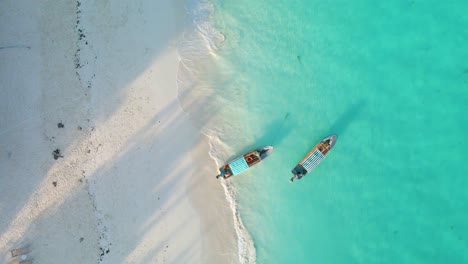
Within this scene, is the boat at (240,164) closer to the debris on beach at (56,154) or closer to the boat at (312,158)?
the boat at (312,158)

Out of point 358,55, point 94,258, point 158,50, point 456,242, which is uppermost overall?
point 158,50

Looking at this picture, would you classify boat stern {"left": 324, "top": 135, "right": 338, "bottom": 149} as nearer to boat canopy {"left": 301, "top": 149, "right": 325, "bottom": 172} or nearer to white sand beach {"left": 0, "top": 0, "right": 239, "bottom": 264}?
boat canopy {"left": 301, "top": 149, "right": 325, "bottom": 172}

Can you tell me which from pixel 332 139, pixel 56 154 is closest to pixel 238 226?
pixel 332 139

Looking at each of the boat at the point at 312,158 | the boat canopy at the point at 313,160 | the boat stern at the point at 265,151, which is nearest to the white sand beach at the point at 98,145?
the boat stern at the point at 265,151

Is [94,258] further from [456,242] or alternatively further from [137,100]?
[456,242]

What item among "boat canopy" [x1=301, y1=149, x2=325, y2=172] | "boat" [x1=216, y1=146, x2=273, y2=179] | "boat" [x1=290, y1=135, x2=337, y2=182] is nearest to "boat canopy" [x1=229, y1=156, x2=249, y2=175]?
"boat" [x1=216, y1=146, x2=273, y2=179]

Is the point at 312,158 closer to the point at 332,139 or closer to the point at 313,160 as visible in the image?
the point at 313,160

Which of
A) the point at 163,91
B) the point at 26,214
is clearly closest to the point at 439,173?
the point at 163,91
